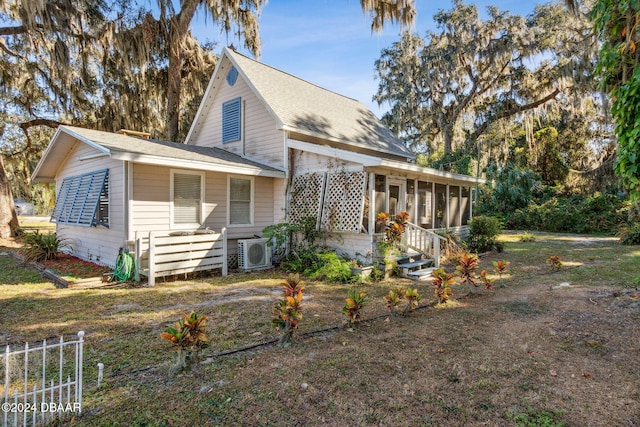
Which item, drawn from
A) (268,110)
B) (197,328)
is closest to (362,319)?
(197,328)

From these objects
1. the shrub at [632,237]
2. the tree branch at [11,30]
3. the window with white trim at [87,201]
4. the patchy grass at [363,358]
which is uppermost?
the tree branch at [11,30]

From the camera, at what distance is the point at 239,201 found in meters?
9.76

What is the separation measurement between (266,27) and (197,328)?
15354 mm

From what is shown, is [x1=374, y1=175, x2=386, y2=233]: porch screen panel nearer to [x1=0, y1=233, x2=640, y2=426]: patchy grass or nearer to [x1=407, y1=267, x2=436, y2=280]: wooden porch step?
[x1=407, y1=267, x2=436, y2=280]: wooden porch step

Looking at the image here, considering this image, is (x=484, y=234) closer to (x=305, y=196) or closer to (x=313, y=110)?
(x=305, y=196)

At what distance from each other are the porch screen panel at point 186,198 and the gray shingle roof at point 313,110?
2936 mm

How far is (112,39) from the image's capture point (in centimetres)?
1309

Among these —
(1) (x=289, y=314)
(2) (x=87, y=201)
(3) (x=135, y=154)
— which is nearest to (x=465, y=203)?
(1) (x=289, y=314)

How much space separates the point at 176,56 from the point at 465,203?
13.1m

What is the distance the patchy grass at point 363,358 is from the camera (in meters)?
2.77

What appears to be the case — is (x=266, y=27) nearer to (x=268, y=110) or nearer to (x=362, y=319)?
(x=268, y=110)

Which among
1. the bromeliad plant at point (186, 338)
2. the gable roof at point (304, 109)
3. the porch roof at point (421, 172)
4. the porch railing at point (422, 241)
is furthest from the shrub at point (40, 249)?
the porch railing at point (422, 241)

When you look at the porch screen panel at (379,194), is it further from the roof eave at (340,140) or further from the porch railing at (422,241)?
the roof eave at (340,140)

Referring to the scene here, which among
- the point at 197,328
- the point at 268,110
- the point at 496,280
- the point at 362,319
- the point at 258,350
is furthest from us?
the point at 268,110
